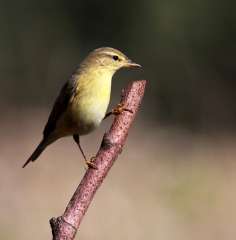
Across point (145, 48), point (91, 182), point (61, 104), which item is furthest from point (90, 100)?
point (145, 48)

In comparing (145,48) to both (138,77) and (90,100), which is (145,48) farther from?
(90,100)

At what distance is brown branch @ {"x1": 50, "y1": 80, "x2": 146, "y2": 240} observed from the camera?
1.75 meters

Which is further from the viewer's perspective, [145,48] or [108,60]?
[145,48]

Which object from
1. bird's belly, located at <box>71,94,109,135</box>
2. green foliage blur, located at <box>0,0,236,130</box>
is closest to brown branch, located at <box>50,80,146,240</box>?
bird's belly, located at <box>71,94,109,135</box>

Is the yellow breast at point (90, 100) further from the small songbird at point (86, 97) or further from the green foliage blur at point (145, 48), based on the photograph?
the green foliage blur at point (145, 48)

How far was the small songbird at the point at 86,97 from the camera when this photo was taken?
4.86 metres

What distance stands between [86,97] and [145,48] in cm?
1067

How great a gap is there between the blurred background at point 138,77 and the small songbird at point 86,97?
759 cm

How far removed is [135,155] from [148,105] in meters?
1.38

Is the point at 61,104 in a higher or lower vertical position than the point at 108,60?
lower

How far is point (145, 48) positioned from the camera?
1558 centimetres

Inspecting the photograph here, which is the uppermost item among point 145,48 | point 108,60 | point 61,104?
point 108,60

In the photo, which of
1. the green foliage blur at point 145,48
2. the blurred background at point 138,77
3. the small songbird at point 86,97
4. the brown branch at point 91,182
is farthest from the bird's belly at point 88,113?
the green foliage blur at point 145,48

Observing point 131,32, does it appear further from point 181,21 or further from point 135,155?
point 135,155
